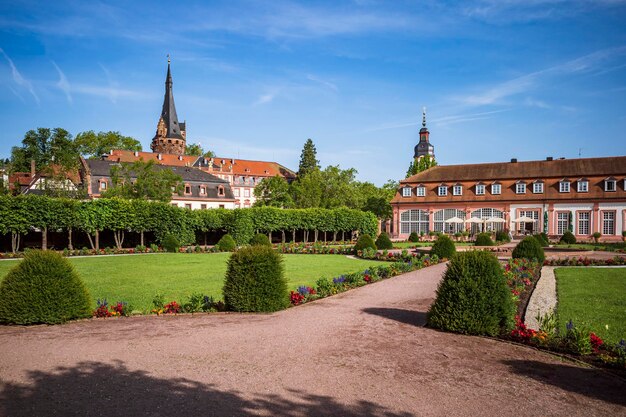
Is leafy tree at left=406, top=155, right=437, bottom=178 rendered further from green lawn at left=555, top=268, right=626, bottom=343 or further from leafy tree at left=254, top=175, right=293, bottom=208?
green lawn at left=555, top=268, right=626, bottom=343

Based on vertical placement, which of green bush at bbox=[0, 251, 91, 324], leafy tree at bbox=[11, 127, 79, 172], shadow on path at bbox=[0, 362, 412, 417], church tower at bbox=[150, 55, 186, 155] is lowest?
shadow on path at bbox=[0, 362, 412, 417]

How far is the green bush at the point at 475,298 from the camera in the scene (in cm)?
863

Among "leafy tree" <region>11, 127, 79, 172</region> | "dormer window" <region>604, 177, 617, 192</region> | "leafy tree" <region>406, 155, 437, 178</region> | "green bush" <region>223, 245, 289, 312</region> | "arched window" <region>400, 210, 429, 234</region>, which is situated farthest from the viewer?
"leafy tree" <region>406, 155, 437, 178</region>

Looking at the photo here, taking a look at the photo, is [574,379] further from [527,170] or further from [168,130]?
[168,130]

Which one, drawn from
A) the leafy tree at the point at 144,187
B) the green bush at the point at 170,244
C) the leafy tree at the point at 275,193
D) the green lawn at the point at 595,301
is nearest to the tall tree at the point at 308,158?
the leafy tree at the point at 275,193

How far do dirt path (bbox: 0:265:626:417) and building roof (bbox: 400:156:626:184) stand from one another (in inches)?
1891

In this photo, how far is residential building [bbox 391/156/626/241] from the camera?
47.5 m

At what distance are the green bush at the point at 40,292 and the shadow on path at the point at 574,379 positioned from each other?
27.2ft

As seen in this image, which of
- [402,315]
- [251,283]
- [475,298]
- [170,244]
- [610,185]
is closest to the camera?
[475,298]

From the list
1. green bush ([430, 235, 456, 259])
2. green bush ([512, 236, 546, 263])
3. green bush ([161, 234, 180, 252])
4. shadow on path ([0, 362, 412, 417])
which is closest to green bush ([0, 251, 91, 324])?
shadow on path ([0, 362, 412, 417])

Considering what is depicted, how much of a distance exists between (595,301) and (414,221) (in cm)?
4457

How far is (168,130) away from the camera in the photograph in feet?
295

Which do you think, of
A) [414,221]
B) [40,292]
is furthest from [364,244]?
[414,221]

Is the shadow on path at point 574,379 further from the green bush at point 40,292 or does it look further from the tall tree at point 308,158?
the tall tree at point 308,158
